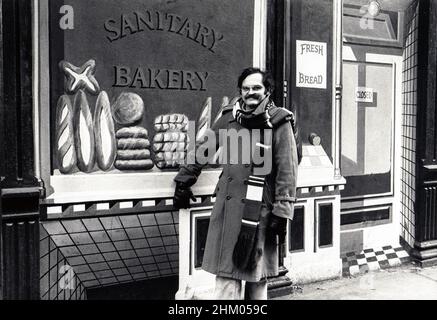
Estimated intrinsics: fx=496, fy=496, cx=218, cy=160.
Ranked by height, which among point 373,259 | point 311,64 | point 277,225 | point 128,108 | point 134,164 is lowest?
point 373,259

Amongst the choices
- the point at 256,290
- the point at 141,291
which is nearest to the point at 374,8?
the point at 256,290

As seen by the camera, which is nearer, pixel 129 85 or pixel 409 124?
pixel 129 85

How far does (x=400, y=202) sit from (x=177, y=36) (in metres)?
3.54

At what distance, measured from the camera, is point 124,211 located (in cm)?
425

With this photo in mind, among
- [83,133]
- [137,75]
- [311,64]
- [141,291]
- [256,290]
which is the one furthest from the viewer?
[311,64]

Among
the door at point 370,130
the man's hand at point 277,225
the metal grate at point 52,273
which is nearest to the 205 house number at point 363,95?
the door at point 370,130

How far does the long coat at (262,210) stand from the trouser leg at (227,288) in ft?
0.26

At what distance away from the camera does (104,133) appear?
4.18m

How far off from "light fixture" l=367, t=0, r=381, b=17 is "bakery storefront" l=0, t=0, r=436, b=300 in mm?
185

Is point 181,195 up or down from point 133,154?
down

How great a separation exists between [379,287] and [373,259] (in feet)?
2.05

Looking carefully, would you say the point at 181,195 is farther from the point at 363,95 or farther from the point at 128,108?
the point at 363,95

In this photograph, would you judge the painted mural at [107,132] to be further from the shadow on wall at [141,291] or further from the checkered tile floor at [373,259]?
the checkered tile floor at [373,259]
